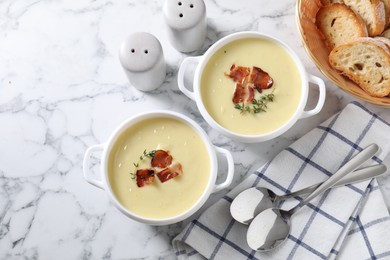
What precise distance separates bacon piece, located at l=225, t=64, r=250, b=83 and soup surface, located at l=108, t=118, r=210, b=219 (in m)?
0.17

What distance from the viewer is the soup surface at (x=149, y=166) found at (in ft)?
5.21

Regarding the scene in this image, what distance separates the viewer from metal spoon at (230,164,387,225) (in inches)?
63.9

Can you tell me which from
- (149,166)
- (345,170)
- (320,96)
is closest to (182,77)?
(149,166)

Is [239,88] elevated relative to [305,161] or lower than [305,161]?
elevated

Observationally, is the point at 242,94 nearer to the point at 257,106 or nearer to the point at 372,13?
the point at 257,106

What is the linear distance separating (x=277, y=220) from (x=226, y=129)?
253 millimetres

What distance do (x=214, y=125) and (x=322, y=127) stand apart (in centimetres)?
28

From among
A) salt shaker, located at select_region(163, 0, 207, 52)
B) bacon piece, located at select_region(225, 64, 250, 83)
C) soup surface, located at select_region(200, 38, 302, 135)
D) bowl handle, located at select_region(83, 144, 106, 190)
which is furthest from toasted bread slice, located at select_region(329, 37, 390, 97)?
bowl handle, located at select_region(83, 144, 106, 190)

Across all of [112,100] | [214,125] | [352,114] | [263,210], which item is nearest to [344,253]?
[263,210]

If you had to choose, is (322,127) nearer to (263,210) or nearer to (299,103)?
(299,103)

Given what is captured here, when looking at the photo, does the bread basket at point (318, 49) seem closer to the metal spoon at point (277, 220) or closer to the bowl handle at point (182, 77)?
the metal spoon at point (277, 220)

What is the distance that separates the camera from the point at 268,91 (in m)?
1.65

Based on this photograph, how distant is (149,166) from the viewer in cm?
159

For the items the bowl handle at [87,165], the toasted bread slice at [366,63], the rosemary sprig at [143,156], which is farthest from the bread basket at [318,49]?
the bowl handle at [87,165]
